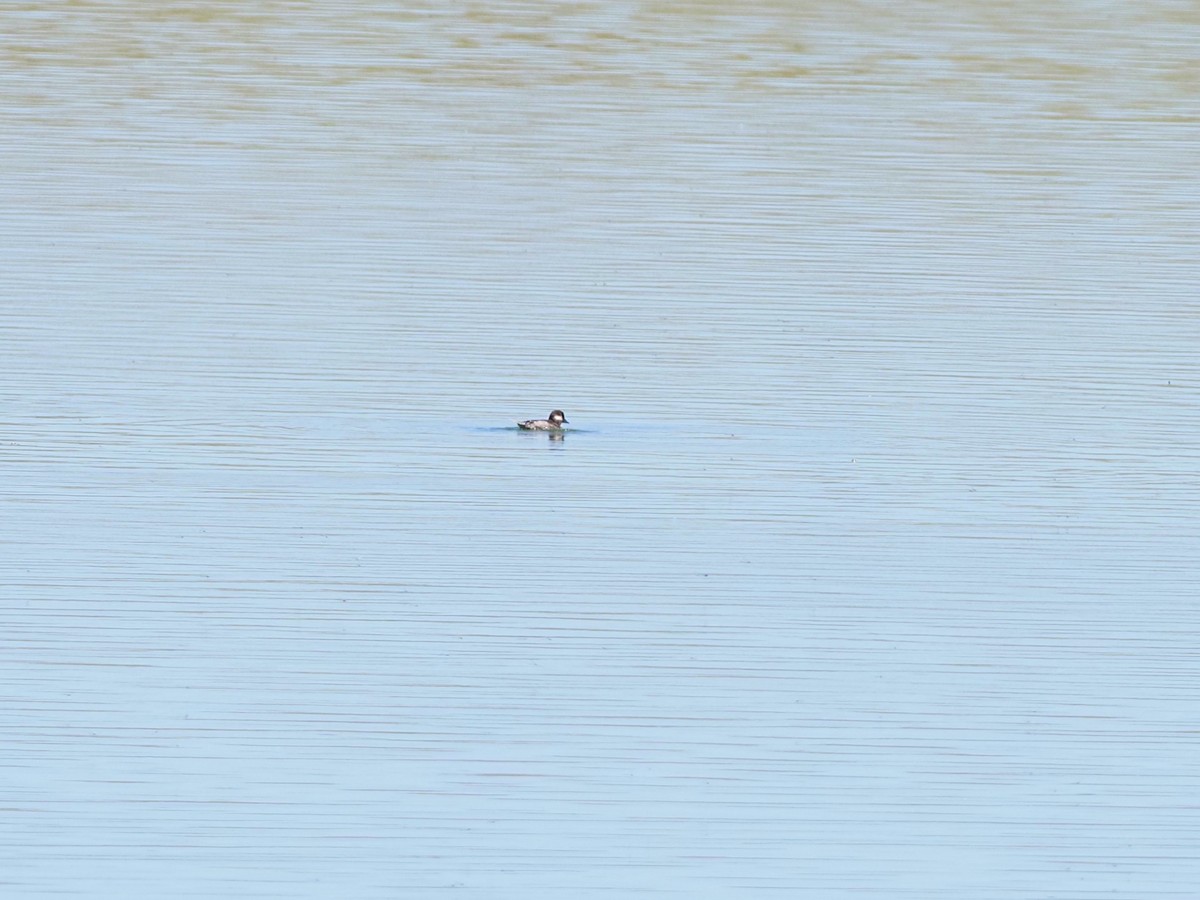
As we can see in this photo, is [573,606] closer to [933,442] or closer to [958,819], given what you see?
[958,819]

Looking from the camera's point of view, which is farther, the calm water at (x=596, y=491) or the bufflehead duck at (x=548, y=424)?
the bufflehead duck at (x=548, y=424)

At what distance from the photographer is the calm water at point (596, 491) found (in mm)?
10688

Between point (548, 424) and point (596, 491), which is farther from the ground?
point (548, 424)

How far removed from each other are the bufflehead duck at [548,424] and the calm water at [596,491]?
10 centimetres

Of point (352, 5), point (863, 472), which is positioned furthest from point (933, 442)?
point (352, 5)

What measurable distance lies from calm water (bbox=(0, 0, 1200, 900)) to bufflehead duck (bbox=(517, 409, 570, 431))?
10 cm

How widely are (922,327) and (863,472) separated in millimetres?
4144

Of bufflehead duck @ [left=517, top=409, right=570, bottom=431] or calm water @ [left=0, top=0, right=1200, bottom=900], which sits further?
bufflehead duck @ [left=517, top=409, right=570, bottom=431]

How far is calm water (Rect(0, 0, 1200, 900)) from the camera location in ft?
35.1

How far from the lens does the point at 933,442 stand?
55.8 feet

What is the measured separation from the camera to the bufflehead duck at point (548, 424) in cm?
1667

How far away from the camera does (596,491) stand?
15.8 m

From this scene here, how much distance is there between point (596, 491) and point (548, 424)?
3.38ft

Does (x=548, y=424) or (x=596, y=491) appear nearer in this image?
(x=596, y=491)
